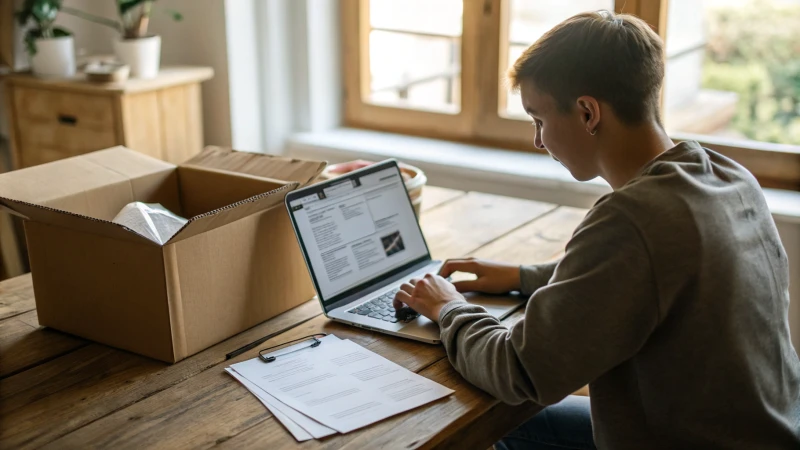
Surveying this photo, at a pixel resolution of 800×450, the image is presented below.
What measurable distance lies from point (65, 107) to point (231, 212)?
173 cm

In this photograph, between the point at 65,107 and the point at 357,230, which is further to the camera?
the point at 65,107

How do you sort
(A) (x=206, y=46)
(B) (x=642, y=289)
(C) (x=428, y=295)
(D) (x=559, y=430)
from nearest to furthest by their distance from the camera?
(B) (x=642, y=289), (C) (x=428, y=295), (D) (x=559, y=430), (A) (x=206, y=46)

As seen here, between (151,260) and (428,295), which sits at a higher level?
(151,260)

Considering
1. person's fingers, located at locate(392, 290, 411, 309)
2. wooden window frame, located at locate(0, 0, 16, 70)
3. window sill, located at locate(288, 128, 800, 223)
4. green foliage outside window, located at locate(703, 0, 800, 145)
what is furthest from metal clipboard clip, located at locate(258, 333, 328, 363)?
wooden window frame, located at locate(0, 0, 16, 70)

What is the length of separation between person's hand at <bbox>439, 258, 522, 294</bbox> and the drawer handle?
1731mm

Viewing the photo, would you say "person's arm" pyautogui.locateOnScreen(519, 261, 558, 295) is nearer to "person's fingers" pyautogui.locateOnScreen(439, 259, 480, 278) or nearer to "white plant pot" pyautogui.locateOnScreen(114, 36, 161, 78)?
"person's fingers" pyautogui.locateOnScreen(439, 259, 480, 278)

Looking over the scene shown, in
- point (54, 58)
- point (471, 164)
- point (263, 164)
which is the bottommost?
point (471, 164)

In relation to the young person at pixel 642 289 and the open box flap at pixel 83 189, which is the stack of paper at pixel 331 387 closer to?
the young person at pixel 642 289

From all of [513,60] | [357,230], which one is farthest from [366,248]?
[513,60]

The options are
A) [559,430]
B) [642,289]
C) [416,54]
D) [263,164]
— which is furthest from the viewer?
[416,54]

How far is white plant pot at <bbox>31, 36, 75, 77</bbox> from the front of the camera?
2.84 m

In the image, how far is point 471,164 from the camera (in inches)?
111

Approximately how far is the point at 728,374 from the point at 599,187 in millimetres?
1494

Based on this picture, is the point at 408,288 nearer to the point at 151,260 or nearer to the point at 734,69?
the point at 151,260
